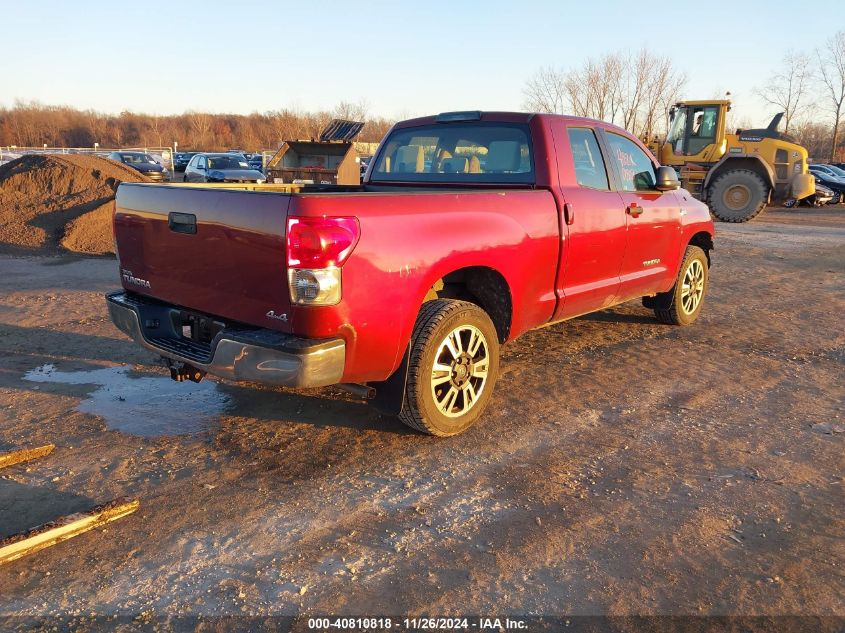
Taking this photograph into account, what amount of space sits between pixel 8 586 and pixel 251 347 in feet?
4.49

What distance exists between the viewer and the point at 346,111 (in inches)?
2493

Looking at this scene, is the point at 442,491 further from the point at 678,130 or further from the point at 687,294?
the point at 678,130

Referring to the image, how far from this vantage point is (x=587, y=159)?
5.04 meters

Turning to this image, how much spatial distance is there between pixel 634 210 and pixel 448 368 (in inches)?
99.5

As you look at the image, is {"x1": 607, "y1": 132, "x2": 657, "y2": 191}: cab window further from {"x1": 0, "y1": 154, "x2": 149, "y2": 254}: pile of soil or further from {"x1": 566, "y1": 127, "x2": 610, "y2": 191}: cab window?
{"x1": 0, "y1": 154, "x2": 149, "y2": 254}: pile of soil

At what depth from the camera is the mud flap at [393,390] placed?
3.66 metres

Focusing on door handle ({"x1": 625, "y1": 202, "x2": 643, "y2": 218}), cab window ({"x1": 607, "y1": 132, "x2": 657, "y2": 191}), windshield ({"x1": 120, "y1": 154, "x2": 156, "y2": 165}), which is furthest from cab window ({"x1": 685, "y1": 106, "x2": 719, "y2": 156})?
windshield ({"x1": 120, "y1": 154, "x2": 156, "y2": 165})

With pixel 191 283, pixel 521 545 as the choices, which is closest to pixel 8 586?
pixel 191 283

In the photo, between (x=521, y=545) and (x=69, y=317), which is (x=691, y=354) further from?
(x=69, y=317)

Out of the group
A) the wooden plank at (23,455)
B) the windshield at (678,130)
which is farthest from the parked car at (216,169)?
the wooden plank at (23,455)

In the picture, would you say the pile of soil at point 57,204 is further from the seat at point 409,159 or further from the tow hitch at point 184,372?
the tow hitch at point 184,372

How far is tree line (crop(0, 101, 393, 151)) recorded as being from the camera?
7300 cm

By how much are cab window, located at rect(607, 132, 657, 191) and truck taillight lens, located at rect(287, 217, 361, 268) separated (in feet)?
10.3

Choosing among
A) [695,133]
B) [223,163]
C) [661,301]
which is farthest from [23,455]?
[223,163]
